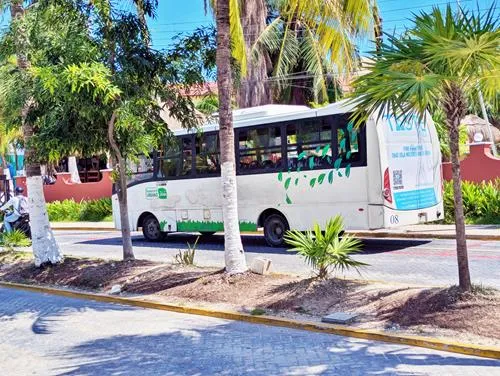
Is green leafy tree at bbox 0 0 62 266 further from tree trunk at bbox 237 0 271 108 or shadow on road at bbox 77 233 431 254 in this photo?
tree trunk at bbox 237 0 271 108

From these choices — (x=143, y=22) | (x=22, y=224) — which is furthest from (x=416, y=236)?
(x=22, y=224)

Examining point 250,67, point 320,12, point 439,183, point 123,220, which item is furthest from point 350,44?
point 250,67

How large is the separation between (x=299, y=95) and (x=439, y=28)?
19.8 metres

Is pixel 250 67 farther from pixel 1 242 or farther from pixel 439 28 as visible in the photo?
pixel 439 28

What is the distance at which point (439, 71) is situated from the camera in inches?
244

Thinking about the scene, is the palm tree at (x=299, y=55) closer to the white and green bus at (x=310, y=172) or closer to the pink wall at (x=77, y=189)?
the white and green bus at (x=310, y=172)

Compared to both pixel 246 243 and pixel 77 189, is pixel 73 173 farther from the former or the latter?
pixel 246 243

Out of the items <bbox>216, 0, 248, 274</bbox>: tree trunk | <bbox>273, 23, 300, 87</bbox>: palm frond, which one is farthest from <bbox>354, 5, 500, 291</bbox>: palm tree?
<bbox>273, 23, 300, 87</bbox>: palm frond

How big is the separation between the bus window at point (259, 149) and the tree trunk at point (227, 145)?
5.01 metres

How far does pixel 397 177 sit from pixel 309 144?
6.68ft

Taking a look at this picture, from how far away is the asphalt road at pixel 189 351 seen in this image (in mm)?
5520

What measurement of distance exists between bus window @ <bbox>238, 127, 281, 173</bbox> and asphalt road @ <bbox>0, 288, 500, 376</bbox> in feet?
21.4

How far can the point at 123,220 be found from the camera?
1096 cm

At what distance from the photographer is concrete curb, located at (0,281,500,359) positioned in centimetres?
568
